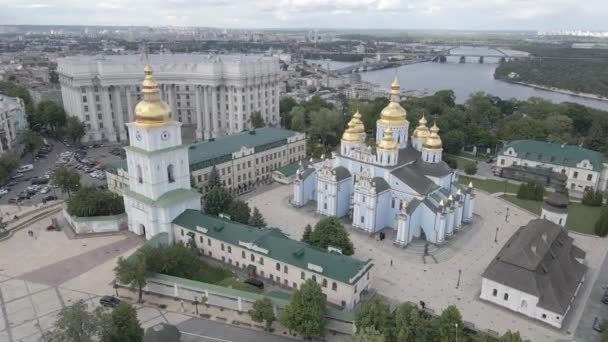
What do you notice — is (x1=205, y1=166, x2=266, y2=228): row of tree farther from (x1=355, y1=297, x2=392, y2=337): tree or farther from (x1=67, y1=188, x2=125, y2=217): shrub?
(x1=355, y1=297, x2=392, y2=337): tree

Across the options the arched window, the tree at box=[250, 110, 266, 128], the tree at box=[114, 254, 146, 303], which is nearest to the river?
the tree at box=[250, 110, 266, 128]

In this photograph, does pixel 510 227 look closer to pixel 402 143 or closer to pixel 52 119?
pixel 402 143

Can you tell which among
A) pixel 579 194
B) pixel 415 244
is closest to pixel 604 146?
pixel 579 194

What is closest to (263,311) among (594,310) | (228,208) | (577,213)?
(228,208)

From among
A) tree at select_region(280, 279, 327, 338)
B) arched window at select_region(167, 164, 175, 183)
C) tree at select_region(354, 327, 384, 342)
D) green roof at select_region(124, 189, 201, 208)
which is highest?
arched window at select_region(167, 164, 175, 183)

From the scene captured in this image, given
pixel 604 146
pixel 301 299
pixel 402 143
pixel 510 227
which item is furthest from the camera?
pixel 604 146

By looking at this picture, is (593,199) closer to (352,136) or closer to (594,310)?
(594,310)
